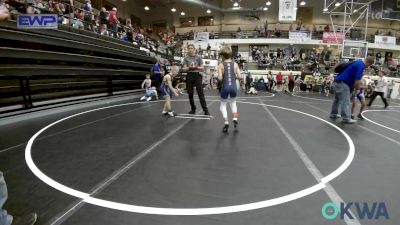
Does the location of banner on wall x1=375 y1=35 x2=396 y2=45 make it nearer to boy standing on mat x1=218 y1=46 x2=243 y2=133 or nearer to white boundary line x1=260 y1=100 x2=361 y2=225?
white boundary line x1=260 y1=100 x2=361 y2=225

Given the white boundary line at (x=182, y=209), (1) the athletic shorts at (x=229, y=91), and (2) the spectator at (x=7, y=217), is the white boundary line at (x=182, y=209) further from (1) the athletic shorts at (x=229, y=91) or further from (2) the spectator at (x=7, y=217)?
(1) the athletic shorts at (x=229, y=91)

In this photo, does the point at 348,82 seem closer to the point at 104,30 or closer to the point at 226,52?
the point at 226,52

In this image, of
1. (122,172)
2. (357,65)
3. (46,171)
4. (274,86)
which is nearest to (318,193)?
(122,172)

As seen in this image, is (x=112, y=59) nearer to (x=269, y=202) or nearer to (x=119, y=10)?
(x=269, y=202)

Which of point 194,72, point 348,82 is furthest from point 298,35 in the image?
point 194,72

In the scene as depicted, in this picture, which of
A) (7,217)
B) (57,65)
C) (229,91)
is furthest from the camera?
(57,65)

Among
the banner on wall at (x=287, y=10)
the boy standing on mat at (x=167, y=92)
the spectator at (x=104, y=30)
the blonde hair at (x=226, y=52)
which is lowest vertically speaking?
the boy standing on mat at (x=167, y=92)

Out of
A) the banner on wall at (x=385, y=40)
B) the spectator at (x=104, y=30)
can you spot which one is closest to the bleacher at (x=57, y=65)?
the spectator at (x=104, y=30)

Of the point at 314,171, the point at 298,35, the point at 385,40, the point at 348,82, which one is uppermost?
the point at 298,35

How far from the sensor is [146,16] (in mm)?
38906

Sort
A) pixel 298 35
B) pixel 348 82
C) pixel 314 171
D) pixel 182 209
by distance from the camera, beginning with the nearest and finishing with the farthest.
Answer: pixel 182 209 → pixel 314 171 → pixel 348 82 → pixel 298 35

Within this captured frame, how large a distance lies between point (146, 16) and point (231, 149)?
3819cm

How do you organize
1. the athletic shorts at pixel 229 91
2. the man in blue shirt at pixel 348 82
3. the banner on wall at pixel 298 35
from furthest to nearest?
the banner on wall at pixel 298 35, the man in blue shirt at pixel 348 82, the athletic shorts at pixel 229 91

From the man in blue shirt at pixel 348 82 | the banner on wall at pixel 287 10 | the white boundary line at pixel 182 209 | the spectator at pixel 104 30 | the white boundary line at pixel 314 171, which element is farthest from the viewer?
the banner on wall at pixel 287 10
